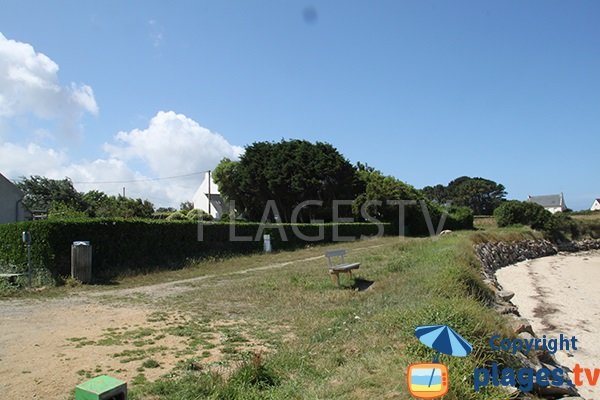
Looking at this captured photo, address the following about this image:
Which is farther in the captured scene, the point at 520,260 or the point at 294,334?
the point at 520,260

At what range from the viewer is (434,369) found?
10.9 feet

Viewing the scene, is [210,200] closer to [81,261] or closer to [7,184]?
[7,184]

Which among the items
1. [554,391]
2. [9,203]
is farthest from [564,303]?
[9,203]

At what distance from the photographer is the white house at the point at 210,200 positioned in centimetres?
5297

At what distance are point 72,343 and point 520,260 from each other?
102 ft

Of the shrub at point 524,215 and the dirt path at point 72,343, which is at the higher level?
the shrub at point 524,215

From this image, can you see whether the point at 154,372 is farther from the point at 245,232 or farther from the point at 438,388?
the point at 245,232

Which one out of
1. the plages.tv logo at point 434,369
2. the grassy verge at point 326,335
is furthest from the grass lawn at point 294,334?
the plages.tv logo at point 434,369

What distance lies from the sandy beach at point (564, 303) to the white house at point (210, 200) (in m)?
35.1

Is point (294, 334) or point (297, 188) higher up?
point (297, 188)

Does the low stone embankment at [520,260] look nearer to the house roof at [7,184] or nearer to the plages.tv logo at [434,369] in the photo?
the plages.tv logo at [434,369]

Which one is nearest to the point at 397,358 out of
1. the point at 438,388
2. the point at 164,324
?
the point at 438,388

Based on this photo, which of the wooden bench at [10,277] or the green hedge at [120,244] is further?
the green hedge at [120,244]

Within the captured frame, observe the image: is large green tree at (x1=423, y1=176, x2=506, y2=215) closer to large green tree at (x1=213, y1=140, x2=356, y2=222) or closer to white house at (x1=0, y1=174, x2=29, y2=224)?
large green tree at (x1=213, y1=140, x2=356, y2=222)
